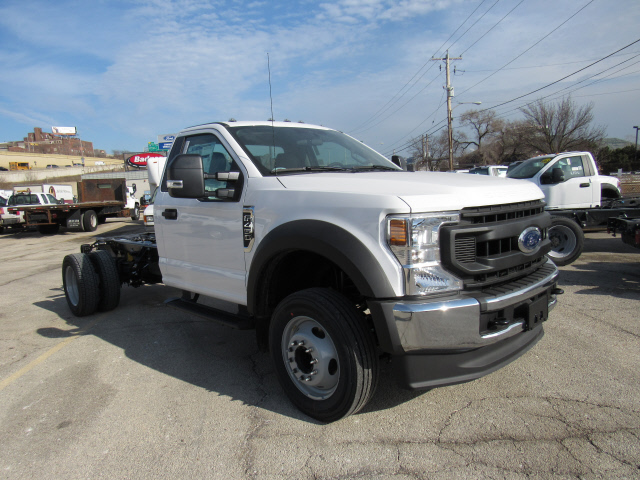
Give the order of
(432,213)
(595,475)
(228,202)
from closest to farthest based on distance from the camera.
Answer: (595,475) < (432,213) < (228,202)

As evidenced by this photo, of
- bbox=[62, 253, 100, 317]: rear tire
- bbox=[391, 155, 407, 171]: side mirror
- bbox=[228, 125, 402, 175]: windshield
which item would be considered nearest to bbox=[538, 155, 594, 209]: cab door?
bbox=[391, 155, 407, 171]: side mirror

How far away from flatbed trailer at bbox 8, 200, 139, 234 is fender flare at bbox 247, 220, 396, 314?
17.9 metres

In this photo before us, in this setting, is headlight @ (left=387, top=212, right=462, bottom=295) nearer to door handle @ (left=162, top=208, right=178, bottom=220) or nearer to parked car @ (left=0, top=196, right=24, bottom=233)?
door handle @ (left=162, top=208, right=178, bottom=220)

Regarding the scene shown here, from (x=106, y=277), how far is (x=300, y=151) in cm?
346

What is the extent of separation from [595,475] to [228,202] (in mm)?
2882

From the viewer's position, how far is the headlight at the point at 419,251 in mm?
2418

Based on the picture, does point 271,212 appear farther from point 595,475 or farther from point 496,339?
point 595,475

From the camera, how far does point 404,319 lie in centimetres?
238

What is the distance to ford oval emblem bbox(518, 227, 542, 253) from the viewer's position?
2812 millimetres

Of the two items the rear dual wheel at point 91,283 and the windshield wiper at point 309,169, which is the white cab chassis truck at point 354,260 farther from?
the rear dual wheel at point 91,283

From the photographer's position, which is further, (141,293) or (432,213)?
(141,293)

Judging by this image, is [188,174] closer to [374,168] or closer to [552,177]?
[374,168]

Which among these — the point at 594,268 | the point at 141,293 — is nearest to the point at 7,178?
the point at 141,293

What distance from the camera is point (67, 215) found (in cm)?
1862
